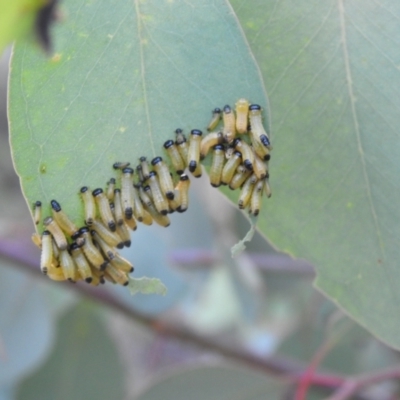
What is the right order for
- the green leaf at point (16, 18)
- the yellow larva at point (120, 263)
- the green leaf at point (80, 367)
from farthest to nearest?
the green leaf at point (80, 367) → the yellow larva at point (120, 263) → the green leaf at point (16, 18)

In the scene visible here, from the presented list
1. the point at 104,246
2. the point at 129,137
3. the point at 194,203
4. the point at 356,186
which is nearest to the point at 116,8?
the point at 129,137

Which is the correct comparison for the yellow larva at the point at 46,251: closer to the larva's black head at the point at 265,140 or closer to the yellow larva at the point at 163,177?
the yellow larva at the point at 163,177

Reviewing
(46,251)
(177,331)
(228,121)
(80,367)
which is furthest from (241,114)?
(80,367)

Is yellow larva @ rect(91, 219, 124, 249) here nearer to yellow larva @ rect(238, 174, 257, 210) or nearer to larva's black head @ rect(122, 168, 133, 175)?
larva's black head @ rect(122, 168, 133, 175)

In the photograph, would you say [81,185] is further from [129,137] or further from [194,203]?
[194,203]

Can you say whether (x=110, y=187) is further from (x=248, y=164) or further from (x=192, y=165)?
(x=248, y=164)

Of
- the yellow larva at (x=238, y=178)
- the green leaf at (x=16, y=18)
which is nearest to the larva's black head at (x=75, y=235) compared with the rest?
the yellow larva at (x=238, y=178)
